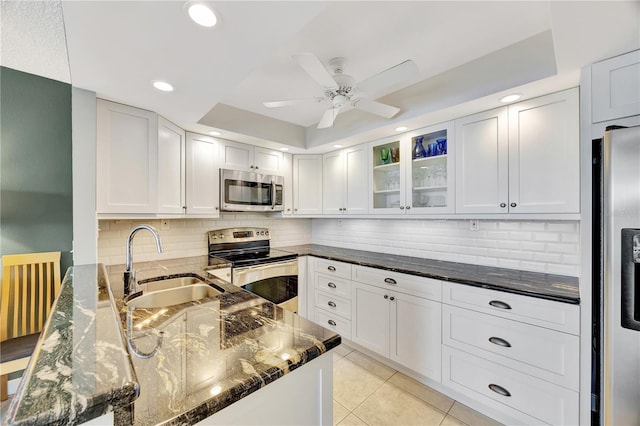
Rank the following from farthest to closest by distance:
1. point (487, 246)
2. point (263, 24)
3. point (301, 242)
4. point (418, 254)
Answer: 1. point (301, 242)
2. point (418, 254)
3. point (487, 246)
4. point (263, 24)

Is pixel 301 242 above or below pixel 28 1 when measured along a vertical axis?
below

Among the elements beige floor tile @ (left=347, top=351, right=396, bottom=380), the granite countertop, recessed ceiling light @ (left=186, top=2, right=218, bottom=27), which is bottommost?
beige floor tile @ (left=347, top=351, right=396, bottom=380)

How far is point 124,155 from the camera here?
198cm

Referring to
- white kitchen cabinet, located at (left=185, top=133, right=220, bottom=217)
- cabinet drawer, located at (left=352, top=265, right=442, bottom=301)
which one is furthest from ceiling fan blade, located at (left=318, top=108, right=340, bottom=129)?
cabinet drawer, located at (left=352, top=265, right=442, bottom=301)

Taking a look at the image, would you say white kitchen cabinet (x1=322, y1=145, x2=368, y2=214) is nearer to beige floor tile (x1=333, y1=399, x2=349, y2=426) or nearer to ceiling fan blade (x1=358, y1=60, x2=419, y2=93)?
ceiling fan blade (x1=358, y1=60, x2=419, y2=93)

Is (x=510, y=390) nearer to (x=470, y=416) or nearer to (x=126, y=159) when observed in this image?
(x=470, y=416)

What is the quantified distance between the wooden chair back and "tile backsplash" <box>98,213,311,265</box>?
1.09 ft

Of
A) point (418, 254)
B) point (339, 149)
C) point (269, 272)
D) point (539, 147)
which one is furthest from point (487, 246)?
point (269, 272)

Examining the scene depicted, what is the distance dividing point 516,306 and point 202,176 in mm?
2720

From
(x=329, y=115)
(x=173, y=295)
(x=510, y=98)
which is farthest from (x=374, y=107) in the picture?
(x=173, y=295)

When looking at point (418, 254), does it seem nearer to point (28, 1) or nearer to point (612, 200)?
point (612, 200)

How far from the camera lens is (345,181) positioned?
3062 millimetres

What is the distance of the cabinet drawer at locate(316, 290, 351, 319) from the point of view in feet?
8.78

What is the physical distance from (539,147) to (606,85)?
0.53 meters
